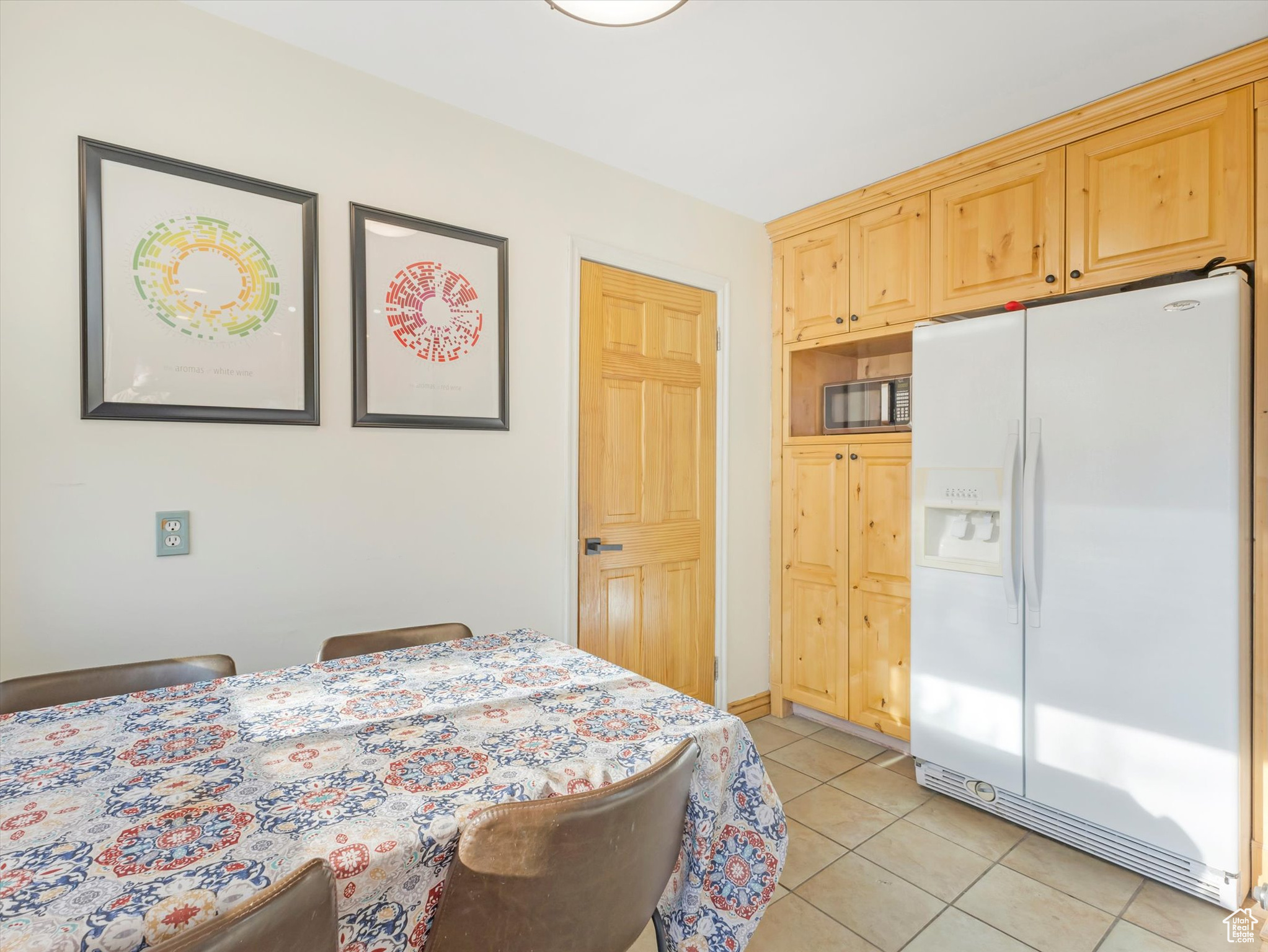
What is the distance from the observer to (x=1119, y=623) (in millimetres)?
2086

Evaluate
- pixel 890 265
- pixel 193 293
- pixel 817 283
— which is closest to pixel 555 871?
pixel 193 293

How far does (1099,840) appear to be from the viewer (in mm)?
2158

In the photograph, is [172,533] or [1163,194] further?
[1163,194]

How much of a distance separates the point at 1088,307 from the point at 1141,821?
1.63 m

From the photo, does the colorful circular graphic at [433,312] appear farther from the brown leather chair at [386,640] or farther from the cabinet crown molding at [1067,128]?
the cabinet crown molding at [1067,128]

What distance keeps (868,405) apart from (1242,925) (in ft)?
6.99

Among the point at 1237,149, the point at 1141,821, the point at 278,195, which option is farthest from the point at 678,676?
the point at 1237,149

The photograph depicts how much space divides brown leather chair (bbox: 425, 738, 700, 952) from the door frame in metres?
1.69

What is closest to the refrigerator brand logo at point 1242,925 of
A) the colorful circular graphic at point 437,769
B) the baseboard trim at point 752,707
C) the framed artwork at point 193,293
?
the baseboard trim at point 752,707

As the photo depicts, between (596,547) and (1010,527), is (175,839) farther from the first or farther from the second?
(1010,527)

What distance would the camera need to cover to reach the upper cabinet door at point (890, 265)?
285 cm

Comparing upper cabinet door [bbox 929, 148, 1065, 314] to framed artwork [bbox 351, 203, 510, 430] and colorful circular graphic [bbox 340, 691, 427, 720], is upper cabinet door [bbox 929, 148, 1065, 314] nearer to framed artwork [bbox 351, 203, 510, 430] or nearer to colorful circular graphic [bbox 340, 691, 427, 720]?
framed artwork [bbox 351, 203, 510, 430]

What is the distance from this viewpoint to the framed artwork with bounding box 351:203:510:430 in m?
2.16

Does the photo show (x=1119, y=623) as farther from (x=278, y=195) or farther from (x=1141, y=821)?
(x=278, y=195)
